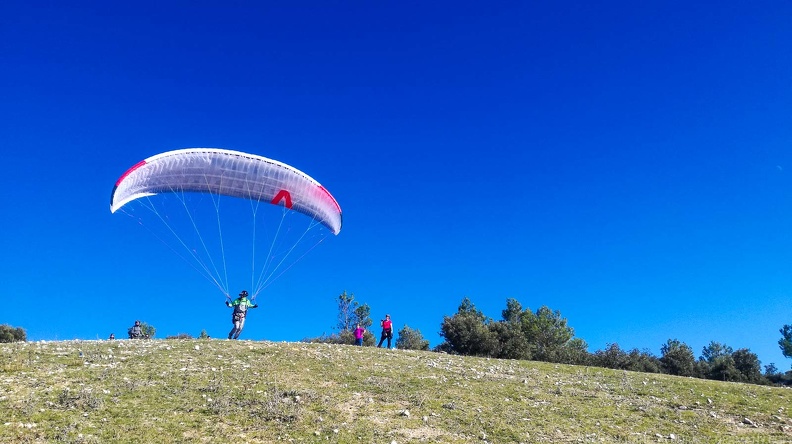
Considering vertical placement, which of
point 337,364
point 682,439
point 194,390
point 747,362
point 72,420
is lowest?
point 682,439

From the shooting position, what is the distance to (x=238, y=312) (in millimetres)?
27219

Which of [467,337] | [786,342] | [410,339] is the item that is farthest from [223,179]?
[786,342]

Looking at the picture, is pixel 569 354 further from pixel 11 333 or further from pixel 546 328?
pixel 11 333

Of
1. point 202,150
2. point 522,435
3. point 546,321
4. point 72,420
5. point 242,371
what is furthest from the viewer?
point 546,321

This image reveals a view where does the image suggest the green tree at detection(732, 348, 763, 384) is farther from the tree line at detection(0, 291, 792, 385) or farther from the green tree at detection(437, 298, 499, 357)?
the green tree at detection(437, 298, 499, 357)

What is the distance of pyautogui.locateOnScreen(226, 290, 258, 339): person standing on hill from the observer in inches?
1064

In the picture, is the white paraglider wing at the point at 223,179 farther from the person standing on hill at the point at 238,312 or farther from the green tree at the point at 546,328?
the green tree at the point at 546,328

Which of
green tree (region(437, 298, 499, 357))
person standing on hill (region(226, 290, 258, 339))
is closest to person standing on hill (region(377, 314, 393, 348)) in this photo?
person standing on hill (region(226, 290, 258, 339))

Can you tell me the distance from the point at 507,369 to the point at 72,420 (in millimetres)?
15837

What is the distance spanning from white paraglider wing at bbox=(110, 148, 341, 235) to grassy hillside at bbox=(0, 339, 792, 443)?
9474 millimetres

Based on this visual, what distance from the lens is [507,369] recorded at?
22766 millimetres

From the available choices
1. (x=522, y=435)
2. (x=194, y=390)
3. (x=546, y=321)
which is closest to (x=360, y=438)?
(x=522, y=435)

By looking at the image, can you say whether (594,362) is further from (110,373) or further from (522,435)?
(110,373)

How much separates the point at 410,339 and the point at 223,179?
48.4 metres
